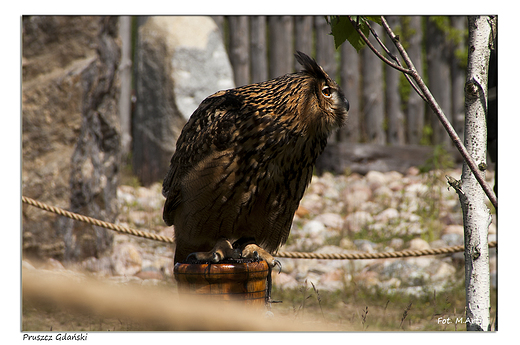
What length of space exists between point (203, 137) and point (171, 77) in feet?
13.2

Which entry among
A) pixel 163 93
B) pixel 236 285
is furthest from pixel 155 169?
pixel 236 285

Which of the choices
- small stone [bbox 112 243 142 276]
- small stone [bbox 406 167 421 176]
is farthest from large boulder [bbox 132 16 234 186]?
small stone [bbox 406 167 421 176]

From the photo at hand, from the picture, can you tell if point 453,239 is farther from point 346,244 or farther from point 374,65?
point 374,65

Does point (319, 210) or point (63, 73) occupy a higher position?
point (63, 73)

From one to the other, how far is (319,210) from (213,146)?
11.6ft

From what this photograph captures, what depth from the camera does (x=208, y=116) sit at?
215 centimetres

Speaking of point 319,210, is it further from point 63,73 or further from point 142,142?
point 63,73

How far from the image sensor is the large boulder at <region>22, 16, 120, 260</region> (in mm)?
3656

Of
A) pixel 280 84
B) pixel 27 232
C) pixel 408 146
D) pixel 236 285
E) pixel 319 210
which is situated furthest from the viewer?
pixel 408 146

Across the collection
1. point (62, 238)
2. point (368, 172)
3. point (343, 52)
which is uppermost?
point (343, 52)

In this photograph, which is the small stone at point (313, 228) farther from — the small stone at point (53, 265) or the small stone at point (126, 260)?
the small stone at point (53, 265)

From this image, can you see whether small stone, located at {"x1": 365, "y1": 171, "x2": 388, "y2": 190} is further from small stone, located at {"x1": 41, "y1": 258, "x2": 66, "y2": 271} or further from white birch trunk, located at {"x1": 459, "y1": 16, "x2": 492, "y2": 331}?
white birch trunk, located at {"x1": 459, "y1": 16, "x2": 492, "y2": 331}

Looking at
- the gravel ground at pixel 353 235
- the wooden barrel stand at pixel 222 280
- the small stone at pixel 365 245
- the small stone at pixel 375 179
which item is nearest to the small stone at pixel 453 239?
the gravel ground at pixel 353 235

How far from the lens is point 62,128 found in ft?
12.3
